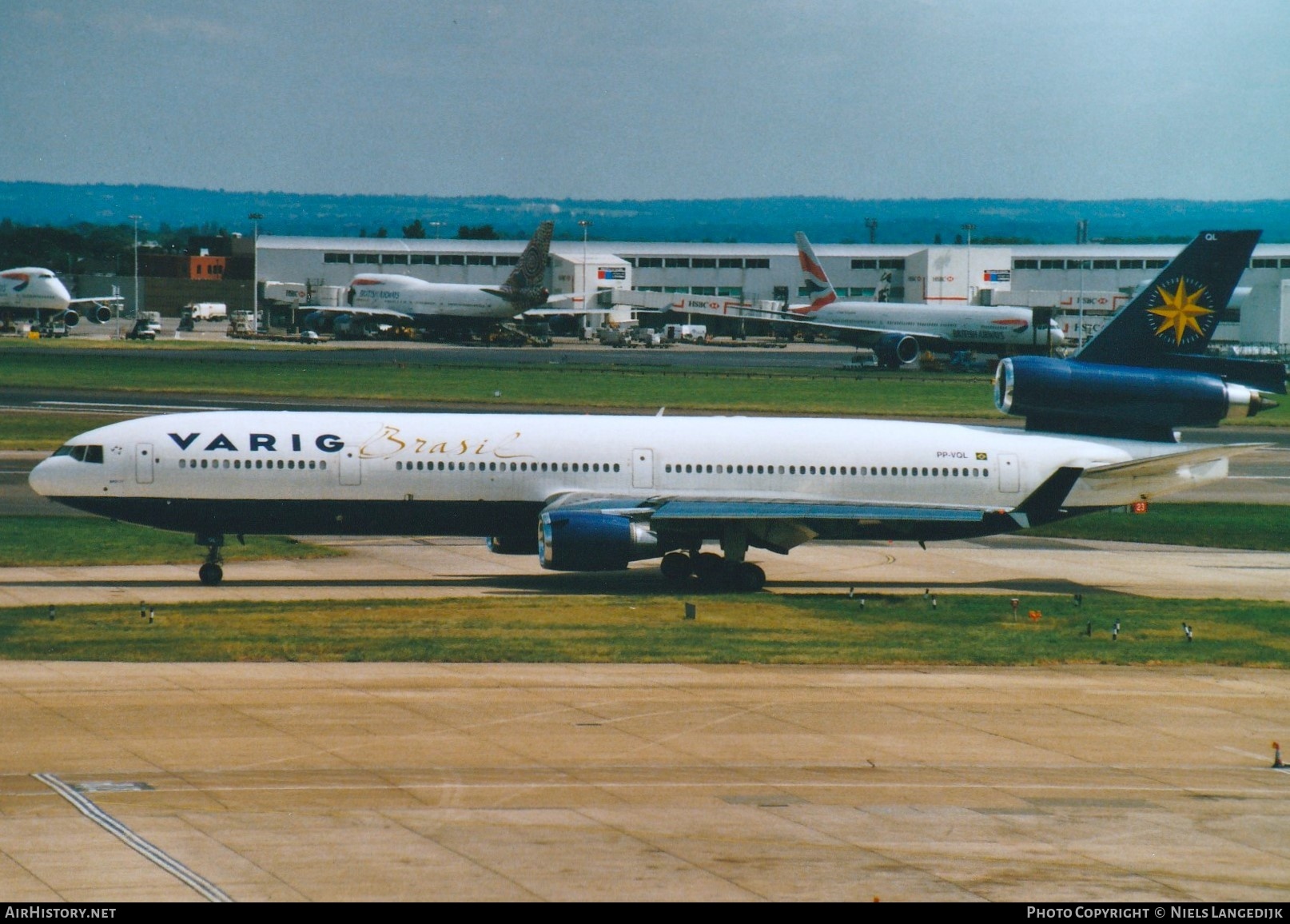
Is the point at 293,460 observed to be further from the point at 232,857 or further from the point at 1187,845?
the point at 1187,845

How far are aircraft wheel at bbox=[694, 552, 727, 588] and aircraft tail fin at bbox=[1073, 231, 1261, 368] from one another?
13.3 meters

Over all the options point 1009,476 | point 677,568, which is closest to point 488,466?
point 677,568

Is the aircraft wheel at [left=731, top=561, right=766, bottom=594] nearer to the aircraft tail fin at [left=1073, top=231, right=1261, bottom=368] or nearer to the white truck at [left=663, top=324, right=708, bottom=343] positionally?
the aircraft tail fin at [left=1073, top=231, right=1261, bottom=368]

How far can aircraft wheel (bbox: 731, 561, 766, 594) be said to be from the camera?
4353 cm

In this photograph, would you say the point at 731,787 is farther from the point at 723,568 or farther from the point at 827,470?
the point at 827,470

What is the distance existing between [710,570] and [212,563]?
551 inches

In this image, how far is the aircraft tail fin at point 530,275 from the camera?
16088 cm

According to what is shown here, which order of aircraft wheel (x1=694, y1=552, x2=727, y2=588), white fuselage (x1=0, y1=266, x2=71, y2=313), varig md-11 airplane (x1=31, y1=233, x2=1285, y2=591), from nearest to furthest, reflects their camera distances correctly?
1. varig md-11 airplane (x1=31, y1=233, x2=1285, y2=591)
2. aircraft wheel (x1=694, y1=552, x2=727, y2=588)
3. white fuselage (x1=0, y1=266, x2=71, y2=313)

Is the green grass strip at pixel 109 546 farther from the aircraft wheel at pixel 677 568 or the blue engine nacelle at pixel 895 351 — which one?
the blue engine nacelle at pixel 895 351

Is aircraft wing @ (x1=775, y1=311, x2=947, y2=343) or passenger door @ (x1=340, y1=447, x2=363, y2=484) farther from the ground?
aircraft wing @ (x1=775, y1=311, x2=947, y2=343)

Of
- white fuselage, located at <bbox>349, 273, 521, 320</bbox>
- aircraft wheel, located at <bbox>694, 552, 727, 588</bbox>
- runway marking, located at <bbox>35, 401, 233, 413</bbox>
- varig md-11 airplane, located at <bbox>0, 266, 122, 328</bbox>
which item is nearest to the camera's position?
aircraft wheel, located at <bbox>694, 552, 727, 588</bbox>

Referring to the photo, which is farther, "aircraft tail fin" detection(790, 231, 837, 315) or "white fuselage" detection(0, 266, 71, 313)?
"white fuselage" detection(0, 266, 71, 313)

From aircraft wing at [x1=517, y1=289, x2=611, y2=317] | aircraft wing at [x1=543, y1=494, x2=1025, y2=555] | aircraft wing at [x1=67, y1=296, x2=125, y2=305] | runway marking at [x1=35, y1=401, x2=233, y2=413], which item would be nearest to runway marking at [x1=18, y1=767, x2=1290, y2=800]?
aircraft wing at [x1=543, y1=494, x2=1025, y2=555]

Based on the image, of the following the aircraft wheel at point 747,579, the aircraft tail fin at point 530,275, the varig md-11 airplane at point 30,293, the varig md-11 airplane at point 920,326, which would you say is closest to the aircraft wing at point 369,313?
the aircraft tail fin at point 530,275
